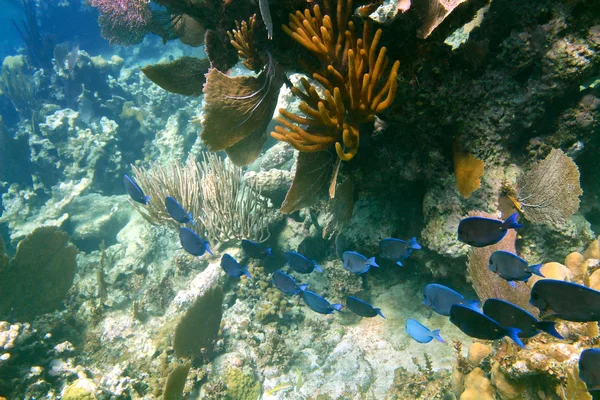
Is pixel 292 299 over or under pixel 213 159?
under

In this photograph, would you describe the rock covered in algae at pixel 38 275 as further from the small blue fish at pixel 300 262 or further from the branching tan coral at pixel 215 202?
the small blue fish at pixel 300 262

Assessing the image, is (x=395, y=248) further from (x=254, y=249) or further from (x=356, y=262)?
(x=254, y=249)

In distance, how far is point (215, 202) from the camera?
514 cm

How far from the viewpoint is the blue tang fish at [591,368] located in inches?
68.5

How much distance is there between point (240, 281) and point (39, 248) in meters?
3.44

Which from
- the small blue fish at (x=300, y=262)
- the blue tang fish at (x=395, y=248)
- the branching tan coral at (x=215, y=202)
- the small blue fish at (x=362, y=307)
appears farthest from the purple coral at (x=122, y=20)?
the small blue fish at (x=362, y=307)

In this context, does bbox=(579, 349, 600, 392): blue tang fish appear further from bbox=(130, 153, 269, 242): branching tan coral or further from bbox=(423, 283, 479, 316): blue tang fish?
bbox=(130, 153, 269, 242): branching tan coral

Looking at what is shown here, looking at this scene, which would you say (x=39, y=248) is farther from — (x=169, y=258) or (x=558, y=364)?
(x=558, y=364)

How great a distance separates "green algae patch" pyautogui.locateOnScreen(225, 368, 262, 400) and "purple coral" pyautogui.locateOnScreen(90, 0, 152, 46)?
5.39m

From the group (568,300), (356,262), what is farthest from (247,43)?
(568,300)

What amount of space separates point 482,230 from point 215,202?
4.05 m

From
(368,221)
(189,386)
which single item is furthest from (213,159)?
(189,386)

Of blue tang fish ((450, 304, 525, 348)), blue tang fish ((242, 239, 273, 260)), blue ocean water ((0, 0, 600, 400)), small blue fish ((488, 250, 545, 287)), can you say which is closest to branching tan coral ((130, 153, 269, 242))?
blue ocean water ((0, 0, 600, 400))

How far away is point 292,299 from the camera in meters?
4.95
